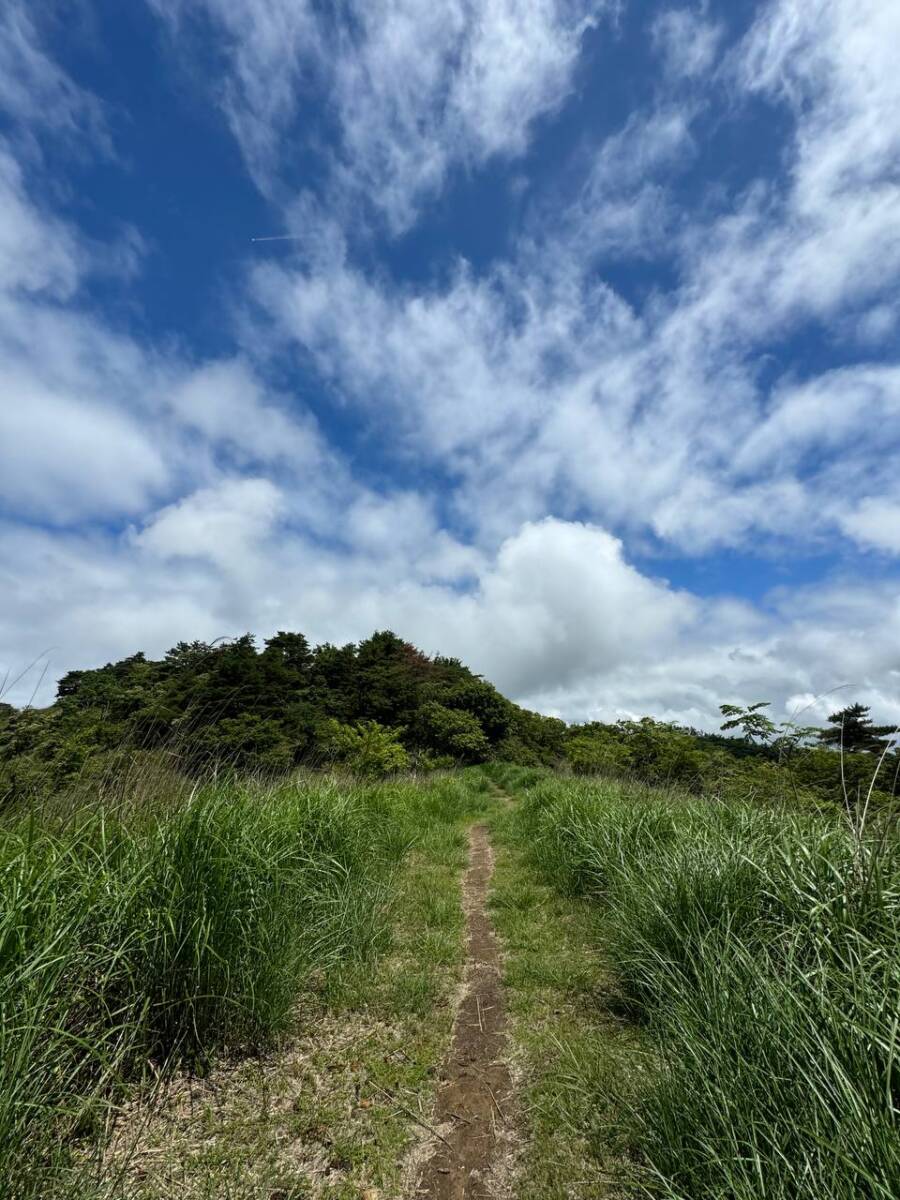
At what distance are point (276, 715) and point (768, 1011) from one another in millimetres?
19112

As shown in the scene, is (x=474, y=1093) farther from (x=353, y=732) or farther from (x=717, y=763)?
(x=353, y=732)

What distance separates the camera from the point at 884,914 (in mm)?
2340

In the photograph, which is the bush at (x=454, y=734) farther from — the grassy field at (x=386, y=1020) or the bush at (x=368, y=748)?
the grassy field at (x=386, y=1020)

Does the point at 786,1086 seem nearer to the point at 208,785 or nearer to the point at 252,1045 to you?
the point at 252,1045

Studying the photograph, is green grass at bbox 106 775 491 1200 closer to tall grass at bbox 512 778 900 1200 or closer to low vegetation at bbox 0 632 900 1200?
low vegetation at bbox 0 632 900 1200

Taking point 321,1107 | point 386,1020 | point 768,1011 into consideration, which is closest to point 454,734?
point 386,1020

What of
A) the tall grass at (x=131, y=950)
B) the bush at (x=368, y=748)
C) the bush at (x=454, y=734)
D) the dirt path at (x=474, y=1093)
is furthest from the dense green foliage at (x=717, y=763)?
the bush at (x=368, y=748)

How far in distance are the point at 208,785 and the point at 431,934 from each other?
A: 2302 mm

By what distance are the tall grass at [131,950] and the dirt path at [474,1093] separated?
36.5 inches

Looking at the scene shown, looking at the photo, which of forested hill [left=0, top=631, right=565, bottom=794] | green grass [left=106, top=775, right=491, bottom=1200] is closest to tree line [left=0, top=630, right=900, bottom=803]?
forested hill [left=0, top=631, right=565, bottom=794]

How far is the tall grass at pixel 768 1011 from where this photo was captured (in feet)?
4.92

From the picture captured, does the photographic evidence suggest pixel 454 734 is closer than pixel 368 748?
No

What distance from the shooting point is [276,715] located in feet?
63.0

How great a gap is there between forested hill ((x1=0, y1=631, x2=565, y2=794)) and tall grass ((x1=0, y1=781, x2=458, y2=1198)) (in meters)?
0.72
